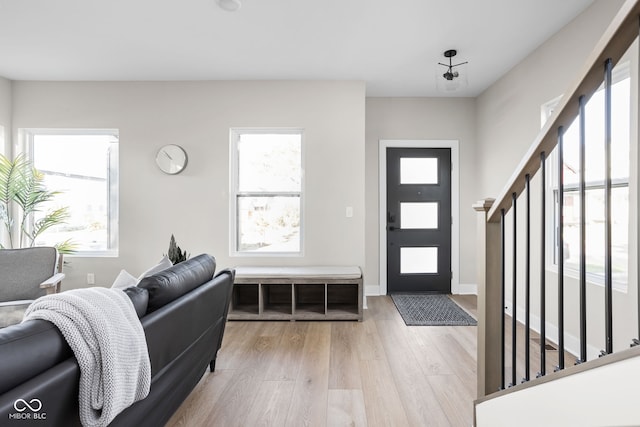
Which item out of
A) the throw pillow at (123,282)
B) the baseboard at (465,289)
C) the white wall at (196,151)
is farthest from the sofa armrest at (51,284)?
the baseboard at (465,289)

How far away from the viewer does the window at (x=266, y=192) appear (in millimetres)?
3938

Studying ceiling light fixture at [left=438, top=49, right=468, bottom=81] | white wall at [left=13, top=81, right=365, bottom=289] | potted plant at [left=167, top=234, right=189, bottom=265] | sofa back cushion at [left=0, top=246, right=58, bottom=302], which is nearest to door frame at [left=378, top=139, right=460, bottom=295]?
white wall at [left=13, top=81, right=365, bottom=289]

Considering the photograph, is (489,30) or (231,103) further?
(231,103)

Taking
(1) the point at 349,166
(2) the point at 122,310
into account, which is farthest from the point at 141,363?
(1) the point at 349,166

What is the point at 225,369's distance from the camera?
238 cm

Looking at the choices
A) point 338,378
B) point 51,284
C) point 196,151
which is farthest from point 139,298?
point 196,151

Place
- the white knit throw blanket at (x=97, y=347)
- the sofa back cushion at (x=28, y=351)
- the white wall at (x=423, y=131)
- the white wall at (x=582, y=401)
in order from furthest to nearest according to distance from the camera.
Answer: the white wall at (x=423, y=131) < the white knit throw blanket at (x=97, y=347) < the sofa back cushion at (x=28, y=351) < the white wall at (x=582, y=401)

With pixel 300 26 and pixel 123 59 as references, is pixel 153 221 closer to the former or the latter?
pixel 123 59

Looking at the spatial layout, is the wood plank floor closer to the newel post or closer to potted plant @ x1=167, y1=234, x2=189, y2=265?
the newel post

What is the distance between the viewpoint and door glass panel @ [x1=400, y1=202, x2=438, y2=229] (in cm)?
450

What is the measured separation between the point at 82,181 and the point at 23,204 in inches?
23.8

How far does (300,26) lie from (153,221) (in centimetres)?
266

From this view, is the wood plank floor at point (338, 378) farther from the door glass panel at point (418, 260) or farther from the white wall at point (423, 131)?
the white wall at point (423, 131)

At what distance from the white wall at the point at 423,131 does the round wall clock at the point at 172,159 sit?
2.27m
